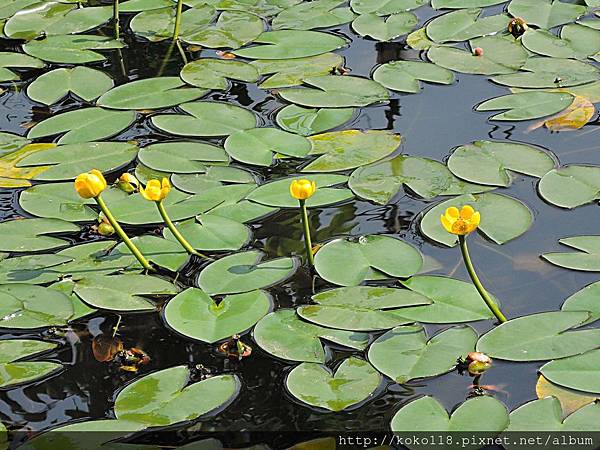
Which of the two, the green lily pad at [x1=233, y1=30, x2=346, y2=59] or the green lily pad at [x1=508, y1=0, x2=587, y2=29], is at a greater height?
the green lily pad at [x1=508, y1=0, x2=587, y2=29]

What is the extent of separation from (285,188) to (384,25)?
1031mm

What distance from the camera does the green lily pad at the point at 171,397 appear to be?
62.8 inches

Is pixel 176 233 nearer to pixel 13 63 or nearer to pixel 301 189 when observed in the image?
pixel 301 189

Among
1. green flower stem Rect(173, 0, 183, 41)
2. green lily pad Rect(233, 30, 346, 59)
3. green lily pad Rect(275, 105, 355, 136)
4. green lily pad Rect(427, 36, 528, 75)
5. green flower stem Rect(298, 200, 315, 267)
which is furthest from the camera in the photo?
green flower stem Rect(173, 0, 183, 41)

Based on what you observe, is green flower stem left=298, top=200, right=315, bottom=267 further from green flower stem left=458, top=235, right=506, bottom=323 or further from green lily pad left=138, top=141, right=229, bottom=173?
green lily pad left=138, top=141, right=229, bottom=173

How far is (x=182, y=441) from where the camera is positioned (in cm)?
156

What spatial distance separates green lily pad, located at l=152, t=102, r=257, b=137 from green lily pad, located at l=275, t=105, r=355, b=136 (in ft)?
0.30

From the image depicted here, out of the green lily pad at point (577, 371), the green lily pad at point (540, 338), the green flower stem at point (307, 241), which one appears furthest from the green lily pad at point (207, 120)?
the green lily pad at point (577, 371)

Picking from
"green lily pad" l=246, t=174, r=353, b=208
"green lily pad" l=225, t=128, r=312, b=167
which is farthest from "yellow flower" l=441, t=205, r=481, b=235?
"green lily pad" l=225, t=128, r=312, b=167

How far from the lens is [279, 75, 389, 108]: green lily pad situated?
2.57 metres

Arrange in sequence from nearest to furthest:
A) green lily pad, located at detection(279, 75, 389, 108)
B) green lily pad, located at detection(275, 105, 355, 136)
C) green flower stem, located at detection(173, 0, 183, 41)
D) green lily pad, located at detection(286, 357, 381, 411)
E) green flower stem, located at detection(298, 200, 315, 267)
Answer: green lily pad, located at detection(286, 357, 381, 411)
green flower stem, located at detection(298, 200, 315, 267)
green lily pad, located at detection(275, 105, 355, 136)
green lily pad, located at detection(279, 75, 389, 108)
green flower stem, located at detection(173, 0, 183, 41)

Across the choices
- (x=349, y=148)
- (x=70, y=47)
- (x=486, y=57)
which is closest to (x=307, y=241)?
(x=349, y=148)

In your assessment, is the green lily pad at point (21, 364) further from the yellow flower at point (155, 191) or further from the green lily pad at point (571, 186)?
the green lily pad at point (571, 186)

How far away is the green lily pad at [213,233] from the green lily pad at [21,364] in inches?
15.8
